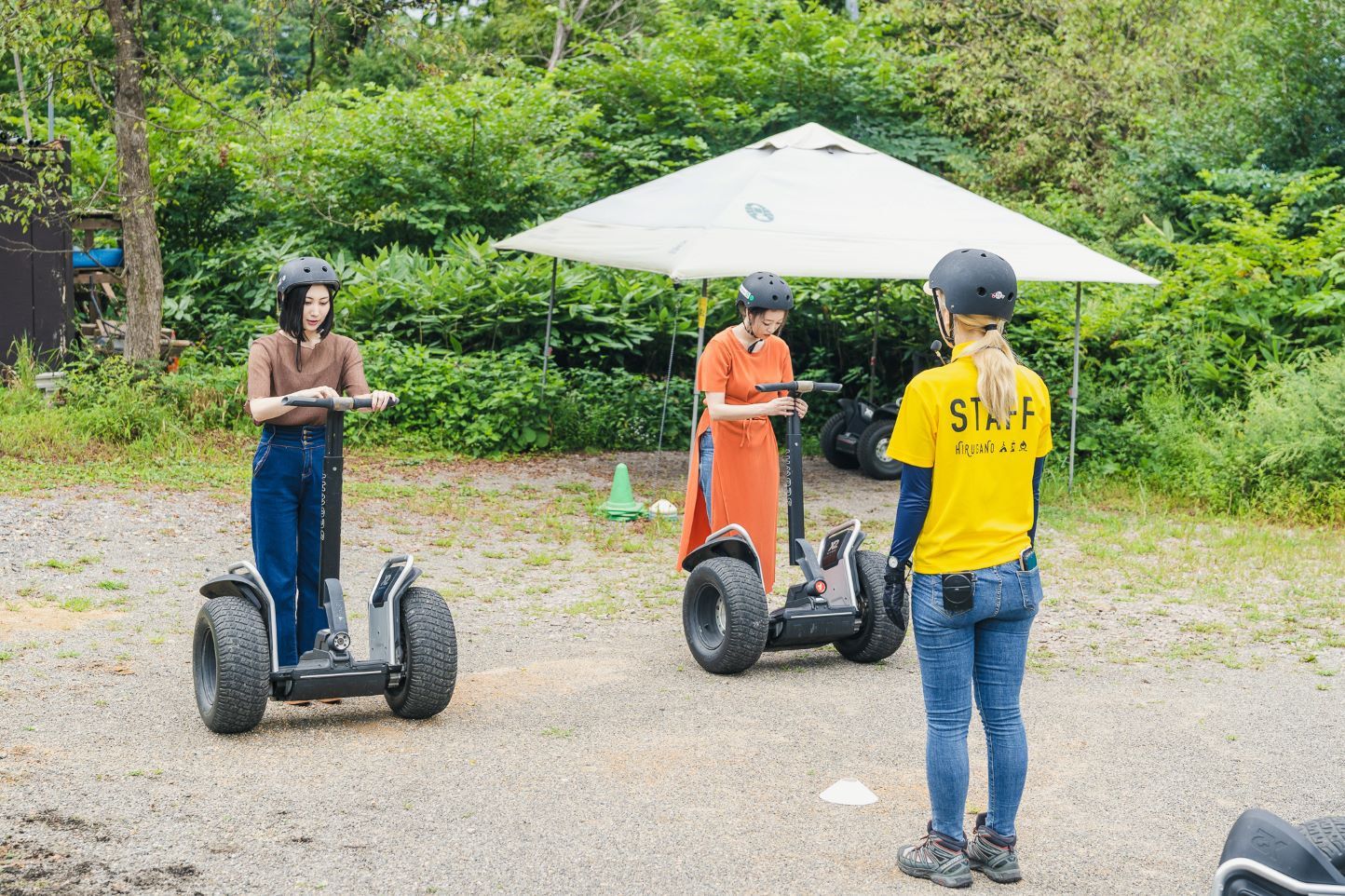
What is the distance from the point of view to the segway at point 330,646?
499cm

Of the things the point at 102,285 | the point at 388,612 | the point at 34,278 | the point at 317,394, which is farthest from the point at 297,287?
the point at 102,285

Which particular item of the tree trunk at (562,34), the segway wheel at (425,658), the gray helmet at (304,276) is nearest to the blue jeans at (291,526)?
the segway wheel at (425,658)

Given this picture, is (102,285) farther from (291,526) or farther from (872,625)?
(872,625)

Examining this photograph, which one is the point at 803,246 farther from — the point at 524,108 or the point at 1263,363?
the point at 524,108

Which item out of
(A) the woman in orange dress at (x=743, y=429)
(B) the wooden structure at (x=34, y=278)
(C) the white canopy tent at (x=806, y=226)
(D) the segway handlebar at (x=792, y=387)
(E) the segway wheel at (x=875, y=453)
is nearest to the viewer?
(D) the segway handlebar at (x=792, y=387)

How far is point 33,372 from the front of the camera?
1334 cm

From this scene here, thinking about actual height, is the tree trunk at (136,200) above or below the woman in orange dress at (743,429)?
above

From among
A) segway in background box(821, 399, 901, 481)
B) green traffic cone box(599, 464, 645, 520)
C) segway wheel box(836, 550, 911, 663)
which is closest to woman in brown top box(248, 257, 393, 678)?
segway wheel box(836, 550, 911, 663)

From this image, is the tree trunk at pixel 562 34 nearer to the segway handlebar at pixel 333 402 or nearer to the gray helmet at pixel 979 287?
the segway handlebar at pixel 333 402

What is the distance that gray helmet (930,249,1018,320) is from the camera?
3803mm

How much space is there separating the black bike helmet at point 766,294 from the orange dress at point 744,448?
281 millimetres

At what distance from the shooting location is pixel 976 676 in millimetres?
3961

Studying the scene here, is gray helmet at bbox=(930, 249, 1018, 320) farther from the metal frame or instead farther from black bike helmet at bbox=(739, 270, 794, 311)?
black bike helmet at bbox=(739, 270, 794, 311)

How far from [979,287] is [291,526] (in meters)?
2.95
